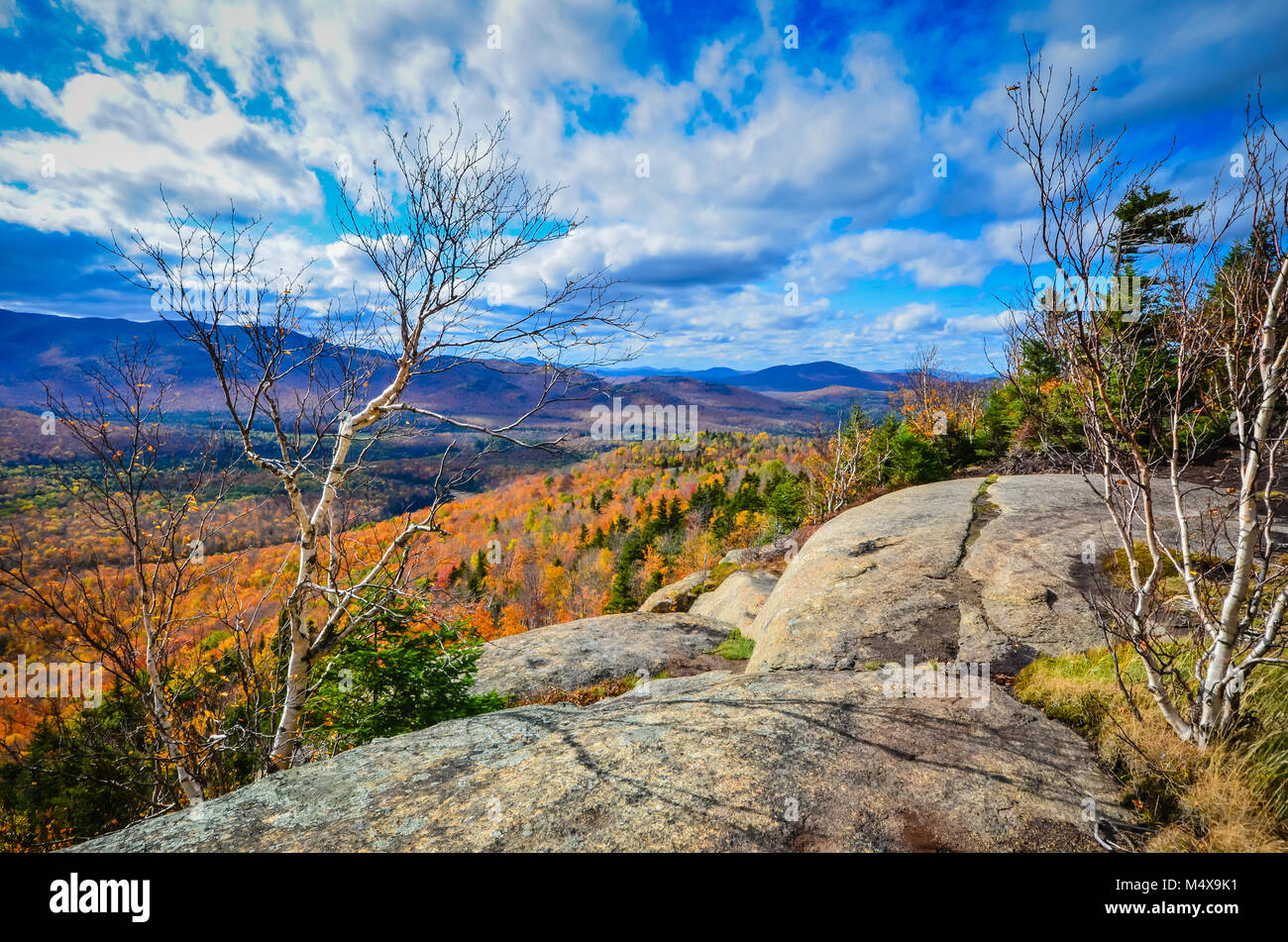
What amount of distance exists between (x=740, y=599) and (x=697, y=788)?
12.5m

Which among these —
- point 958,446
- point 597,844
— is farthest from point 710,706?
point 958,446

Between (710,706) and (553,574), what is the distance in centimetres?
6898

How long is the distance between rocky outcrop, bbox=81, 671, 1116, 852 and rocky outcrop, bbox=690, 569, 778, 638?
8008 mm

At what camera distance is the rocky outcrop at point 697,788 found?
360cm

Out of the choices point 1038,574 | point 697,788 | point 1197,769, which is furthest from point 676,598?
point 1197,769

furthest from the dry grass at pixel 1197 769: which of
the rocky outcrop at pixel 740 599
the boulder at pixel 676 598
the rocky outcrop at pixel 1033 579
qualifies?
the boulder at pixel 676 598

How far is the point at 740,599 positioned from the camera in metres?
16.2

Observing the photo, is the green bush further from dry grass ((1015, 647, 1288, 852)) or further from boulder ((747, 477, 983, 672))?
dry grass ((1015, 647, 1288, 852))

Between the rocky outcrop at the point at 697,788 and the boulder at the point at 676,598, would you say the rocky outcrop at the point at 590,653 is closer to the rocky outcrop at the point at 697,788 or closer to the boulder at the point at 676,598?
the rocky outcrop at the point at 697,788

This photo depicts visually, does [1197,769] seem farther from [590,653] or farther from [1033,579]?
[590,653]

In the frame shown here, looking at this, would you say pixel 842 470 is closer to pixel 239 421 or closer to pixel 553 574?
pixel 239 421

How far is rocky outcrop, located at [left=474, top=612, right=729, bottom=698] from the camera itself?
36.0 feet

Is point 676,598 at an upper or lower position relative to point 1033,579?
lower

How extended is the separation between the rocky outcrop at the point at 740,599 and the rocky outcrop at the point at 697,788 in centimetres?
801
